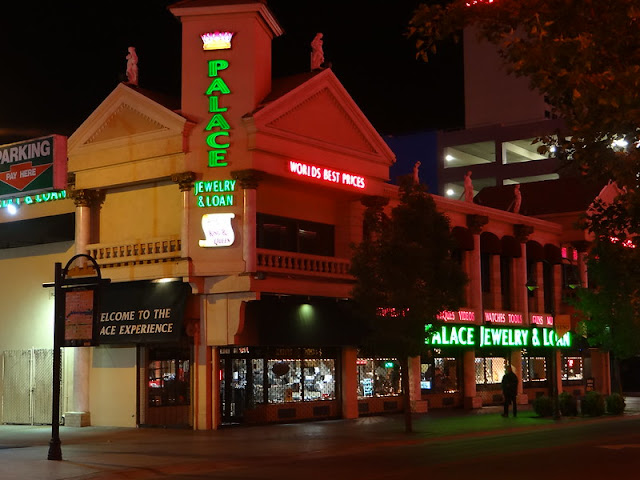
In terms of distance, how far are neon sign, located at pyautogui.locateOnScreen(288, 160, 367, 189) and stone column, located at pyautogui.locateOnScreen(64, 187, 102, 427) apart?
23.9ft

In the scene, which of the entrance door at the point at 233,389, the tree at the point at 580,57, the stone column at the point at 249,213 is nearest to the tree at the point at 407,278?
the stone column at the point at 249,213

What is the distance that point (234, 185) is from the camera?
98.9ft

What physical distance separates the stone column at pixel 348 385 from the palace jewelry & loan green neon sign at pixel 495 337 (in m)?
3.04

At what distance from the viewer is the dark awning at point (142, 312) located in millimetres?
30156

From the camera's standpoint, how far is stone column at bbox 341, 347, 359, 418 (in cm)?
3422

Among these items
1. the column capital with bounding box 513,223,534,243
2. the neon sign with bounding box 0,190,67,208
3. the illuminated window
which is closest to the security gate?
the neon sign with bounding box 0,190,67,208

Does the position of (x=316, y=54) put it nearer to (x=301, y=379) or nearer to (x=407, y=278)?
(x=407, y=278)

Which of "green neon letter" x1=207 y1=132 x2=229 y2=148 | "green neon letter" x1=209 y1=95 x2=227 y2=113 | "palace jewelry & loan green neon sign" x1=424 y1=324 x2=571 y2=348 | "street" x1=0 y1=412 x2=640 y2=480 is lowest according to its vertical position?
"street" x1=0 y1=412 x2=640 y2=480

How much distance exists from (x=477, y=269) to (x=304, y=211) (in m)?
10.3

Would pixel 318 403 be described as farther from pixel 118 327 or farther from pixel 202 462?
pixel 202 462

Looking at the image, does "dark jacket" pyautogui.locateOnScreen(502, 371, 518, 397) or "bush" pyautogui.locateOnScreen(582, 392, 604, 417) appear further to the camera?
"bush" pyautogui.locateOnScreen(582, 392, 604, 417)

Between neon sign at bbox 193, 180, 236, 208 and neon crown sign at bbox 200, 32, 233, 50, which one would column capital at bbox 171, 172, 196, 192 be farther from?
neon crown sign at bbox 200, 32, 233, 50

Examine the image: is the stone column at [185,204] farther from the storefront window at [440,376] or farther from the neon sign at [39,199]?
the storefront window at [440,376]

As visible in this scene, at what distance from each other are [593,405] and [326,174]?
13180mm
